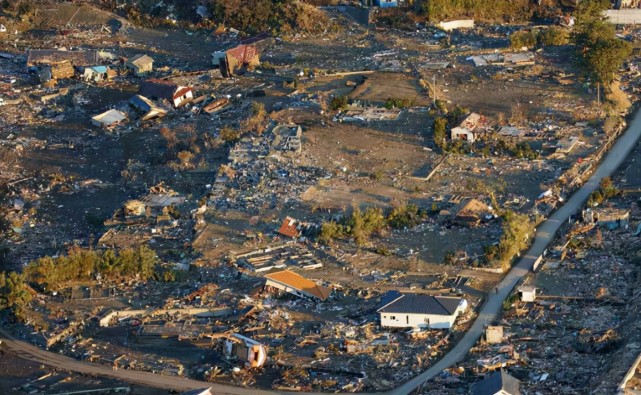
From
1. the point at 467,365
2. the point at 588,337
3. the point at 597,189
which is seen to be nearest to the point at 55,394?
the point at 467,365

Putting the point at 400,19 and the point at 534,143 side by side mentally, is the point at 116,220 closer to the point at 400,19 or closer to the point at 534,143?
the point at 534,143

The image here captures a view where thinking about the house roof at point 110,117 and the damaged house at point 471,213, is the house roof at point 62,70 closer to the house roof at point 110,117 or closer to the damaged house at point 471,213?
the house roof at point 110,117

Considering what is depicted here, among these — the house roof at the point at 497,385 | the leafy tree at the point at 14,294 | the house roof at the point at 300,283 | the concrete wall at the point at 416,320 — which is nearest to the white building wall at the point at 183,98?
the leafy tree at the point at 14,294

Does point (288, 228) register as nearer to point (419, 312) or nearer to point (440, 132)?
point (419, 312)

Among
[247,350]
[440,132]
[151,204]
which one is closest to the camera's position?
[247,350]

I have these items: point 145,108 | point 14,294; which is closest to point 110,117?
point 145,108

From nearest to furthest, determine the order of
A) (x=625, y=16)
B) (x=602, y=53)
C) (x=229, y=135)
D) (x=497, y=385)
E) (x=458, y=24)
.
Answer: (x=497, y=385), (x=229, y=135), (x=602, y=53), (x=625, y=16), (x=458, y=24)

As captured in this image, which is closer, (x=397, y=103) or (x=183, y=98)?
(x=397, y=103)
